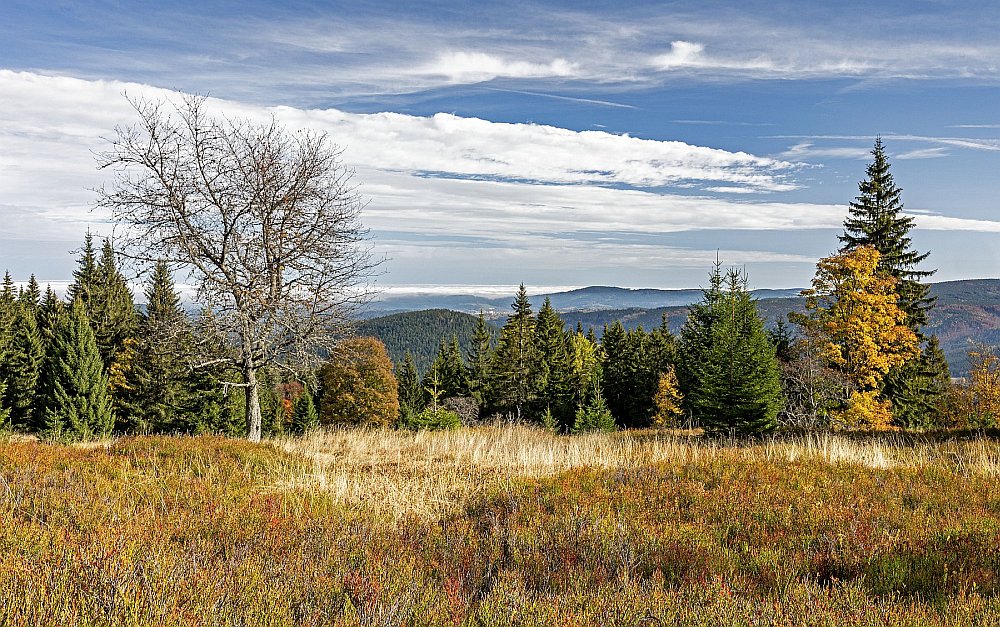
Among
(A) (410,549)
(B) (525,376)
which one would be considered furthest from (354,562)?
(B) (525,376)

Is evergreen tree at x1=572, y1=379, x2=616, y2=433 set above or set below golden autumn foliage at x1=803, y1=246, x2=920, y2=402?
below

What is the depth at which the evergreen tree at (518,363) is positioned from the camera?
5675 cm

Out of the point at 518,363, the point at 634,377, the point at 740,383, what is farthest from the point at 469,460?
the point at 634,377

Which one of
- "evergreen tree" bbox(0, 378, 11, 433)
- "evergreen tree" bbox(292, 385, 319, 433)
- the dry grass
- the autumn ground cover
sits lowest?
"evergreen tree" bbox(292, 385, 319, 433)

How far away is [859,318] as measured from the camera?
1049 inches

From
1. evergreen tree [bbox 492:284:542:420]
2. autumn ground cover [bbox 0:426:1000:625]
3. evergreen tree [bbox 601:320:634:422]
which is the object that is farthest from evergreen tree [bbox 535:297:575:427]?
autumn ground cover [bbox 0:426:1000:625]

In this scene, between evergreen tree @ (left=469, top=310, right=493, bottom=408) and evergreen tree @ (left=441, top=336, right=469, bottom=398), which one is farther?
evergreen tree @ (left=441, top=336, right=469, bottom=398)

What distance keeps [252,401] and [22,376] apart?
40.6m

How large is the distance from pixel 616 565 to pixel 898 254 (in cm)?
3331

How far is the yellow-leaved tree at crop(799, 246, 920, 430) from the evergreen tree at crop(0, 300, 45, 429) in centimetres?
4820

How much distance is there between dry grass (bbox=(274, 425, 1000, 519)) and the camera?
7684 millimetres

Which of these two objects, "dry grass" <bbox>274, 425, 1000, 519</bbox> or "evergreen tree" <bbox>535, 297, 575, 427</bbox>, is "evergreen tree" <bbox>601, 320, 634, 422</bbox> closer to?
"evergreen tree" <bbox>535, 297, 575, 427</bbox>

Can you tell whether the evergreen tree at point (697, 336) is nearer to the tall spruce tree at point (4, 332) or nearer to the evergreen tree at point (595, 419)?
the evergreen tree at point (595, 419)

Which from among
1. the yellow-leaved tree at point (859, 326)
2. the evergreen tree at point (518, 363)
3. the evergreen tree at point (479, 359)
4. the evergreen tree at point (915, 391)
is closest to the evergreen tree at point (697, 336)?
the yellow-leaved tree at point (859, 326)
